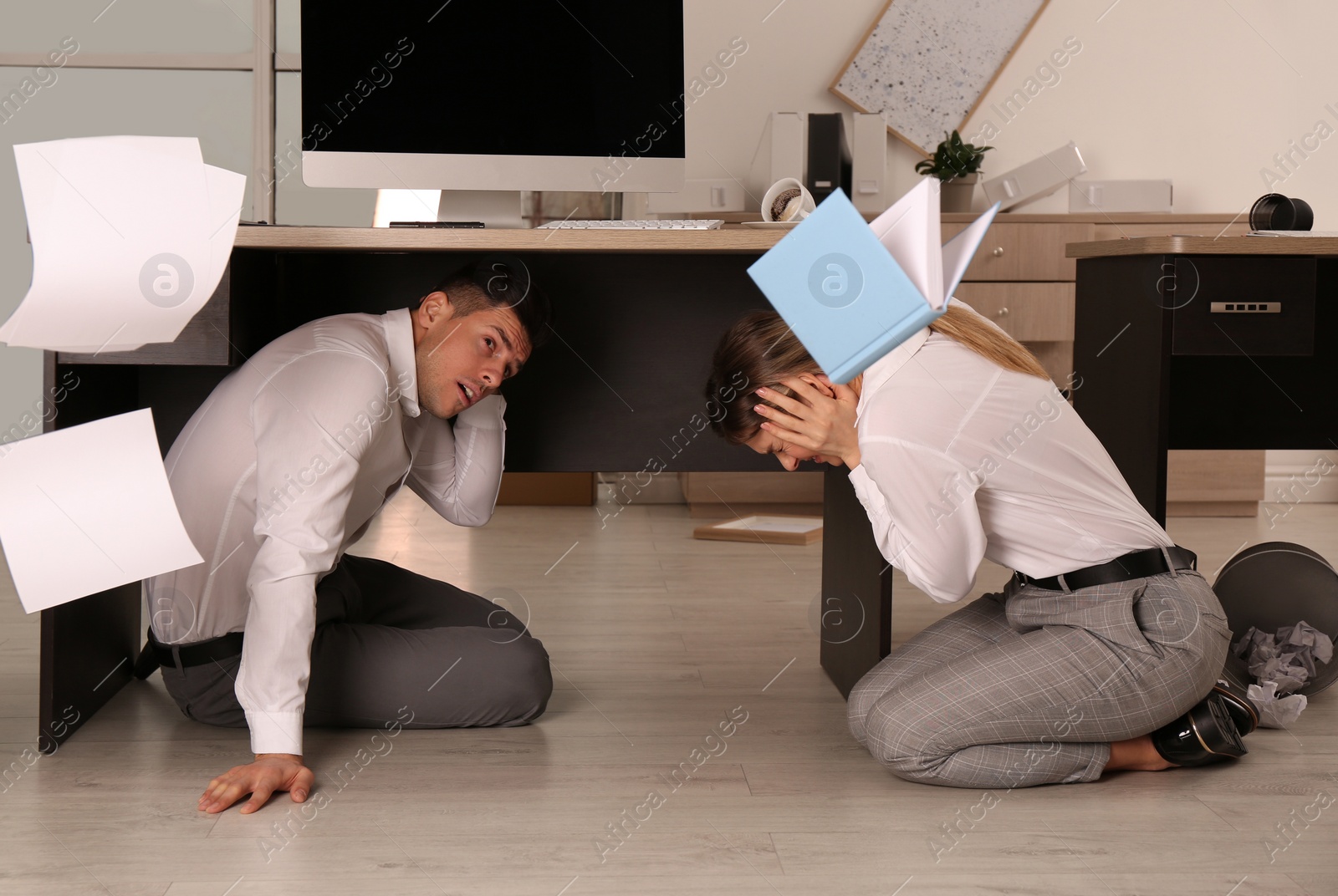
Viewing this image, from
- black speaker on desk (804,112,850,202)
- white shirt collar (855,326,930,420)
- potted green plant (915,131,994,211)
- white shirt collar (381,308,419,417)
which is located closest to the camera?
white shirt collar (855,326,930,420)

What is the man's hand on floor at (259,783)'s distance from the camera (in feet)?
4.43

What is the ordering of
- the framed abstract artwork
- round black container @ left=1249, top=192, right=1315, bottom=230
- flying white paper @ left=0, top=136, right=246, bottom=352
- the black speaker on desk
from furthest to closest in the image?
the framed abstract artwork, the black speaker on desk, round black container @ left=1249, top=192, right=1315, bottom=230, flying white paper @ left=0, top=136, right=246, bottom=352

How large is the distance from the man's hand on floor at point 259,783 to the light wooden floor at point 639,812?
0.02 meters

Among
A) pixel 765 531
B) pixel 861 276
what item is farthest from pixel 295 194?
pixel 861 276

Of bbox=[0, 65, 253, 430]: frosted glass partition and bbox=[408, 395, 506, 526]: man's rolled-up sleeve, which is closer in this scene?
bbox=[408, 395, 506, 526]: man's rolled-up sleeve

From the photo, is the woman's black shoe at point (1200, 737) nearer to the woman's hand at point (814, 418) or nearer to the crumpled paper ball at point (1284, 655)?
the crumpled paper ball at point (1284, 655)

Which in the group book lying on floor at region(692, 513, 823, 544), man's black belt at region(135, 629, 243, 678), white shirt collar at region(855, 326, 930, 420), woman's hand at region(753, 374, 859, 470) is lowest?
book lying on floor at region(692, 513, 823, 544)

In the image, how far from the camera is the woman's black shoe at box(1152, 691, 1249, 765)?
1480 mm

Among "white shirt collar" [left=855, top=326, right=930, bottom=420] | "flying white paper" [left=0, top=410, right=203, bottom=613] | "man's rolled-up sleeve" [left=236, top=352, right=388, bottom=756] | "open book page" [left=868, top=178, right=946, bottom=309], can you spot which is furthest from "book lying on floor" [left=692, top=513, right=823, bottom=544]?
"open book page" [left=868, top=178, right=946, bottom=309]

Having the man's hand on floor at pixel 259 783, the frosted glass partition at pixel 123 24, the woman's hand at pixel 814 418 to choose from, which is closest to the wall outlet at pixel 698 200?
the frosted glass partition at pixel 123 24

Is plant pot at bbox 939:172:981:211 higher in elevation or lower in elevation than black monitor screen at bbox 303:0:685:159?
lower

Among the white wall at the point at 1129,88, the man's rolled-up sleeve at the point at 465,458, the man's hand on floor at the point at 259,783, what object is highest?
the white wall at the point at 1129,88

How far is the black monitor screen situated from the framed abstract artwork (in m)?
2.17

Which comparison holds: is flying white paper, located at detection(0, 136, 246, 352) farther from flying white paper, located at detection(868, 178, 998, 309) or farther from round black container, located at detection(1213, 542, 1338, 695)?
round black container, located at detection(1213, 542, 1338, 695)
